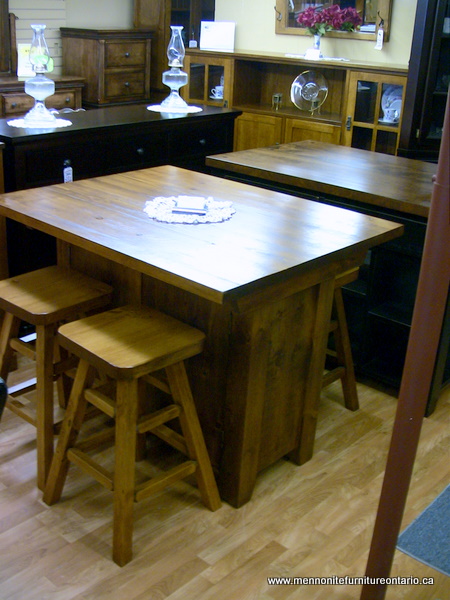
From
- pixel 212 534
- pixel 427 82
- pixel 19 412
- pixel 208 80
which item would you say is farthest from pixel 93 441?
pixel 208 80

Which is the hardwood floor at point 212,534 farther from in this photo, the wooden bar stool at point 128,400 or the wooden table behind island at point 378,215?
A: the wooden table behind island at point 378,215

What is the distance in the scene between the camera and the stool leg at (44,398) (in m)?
2.15

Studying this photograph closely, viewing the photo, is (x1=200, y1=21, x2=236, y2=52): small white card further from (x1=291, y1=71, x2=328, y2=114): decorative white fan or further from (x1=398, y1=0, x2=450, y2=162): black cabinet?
(x1=398, y1=0, x2=450, y2=162): black cabinet

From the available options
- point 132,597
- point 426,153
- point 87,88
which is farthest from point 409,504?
point 87,88

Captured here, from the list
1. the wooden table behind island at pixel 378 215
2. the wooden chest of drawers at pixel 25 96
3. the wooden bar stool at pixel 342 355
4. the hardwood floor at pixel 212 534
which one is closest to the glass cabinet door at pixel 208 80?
the wooden chest of drawers at pixel 25 96

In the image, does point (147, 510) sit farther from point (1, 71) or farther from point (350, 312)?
point (1, 71)

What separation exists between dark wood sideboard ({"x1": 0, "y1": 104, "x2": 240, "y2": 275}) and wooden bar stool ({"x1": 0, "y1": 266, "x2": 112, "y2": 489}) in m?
0.73

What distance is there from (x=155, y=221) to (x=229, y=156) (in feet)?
3.58

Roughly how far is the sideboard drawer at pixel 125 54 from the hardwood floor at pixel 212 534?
3.85 metres

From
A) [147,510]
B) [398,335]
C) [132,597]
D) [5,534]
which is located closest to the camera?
[132,597]

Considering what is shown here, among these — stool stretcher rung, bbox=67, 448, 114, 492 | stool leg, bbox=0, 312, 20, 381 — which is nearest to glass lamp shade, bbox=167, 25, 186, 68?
stool leg, bbox=0, 312, 20, 381

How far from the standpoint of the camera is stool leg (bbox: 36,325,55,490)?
2.15 m

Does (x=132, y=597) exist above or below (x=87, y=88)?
below

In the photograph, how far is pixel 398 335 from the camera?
9.47ft
